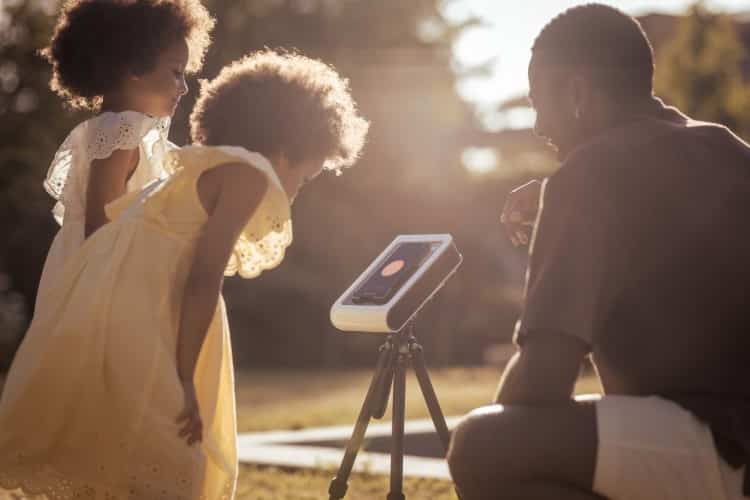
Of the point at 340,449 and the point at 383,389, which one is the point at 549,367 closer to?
the point at 383,389

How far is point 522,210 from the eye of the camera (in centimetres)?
396

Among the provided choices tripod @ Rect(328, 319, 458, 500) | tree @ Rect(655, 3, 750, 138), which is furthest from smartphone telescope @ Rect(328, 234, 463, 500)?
tree @ Rect(655, 3, 750, 138)

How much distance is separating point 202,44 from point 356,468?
3228 mm

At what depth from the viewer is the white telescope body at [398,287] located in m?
3.62

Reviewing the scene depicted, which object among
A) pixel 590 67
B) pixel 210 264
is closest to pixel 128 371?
pixel 210 264

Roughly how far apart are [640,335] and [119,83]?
2.12 m

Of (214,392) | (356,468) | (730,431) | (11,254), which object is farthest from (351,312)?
(11,254)

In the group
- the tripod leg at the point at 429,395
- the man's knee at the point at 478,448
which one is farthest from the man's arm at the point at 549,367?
the tripod leg at the point at 429,395

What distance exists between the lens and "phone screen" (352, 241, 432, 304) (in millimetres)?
3708

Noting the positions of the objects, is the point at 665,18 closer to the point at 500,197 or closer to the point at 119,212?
the point at 500,197

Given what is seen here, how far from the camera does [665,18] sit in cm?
4547

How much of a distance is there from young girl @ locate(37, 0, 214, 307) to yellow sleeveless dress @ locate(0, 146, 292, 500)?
12.8 inches

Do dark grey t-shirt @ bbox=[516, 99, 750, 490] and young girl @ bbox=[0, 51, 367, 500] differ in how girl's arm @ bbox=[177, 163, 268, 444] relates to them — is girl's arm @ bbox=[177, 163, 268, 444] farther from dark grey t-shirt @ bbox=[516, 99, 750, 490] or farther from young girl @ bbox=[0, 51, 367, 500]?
dark grey t-shirt @ bbox=[516, 99, 750, 490]

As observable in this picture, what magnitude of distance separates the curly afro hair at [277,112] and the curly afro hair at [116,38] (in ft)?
1.60
